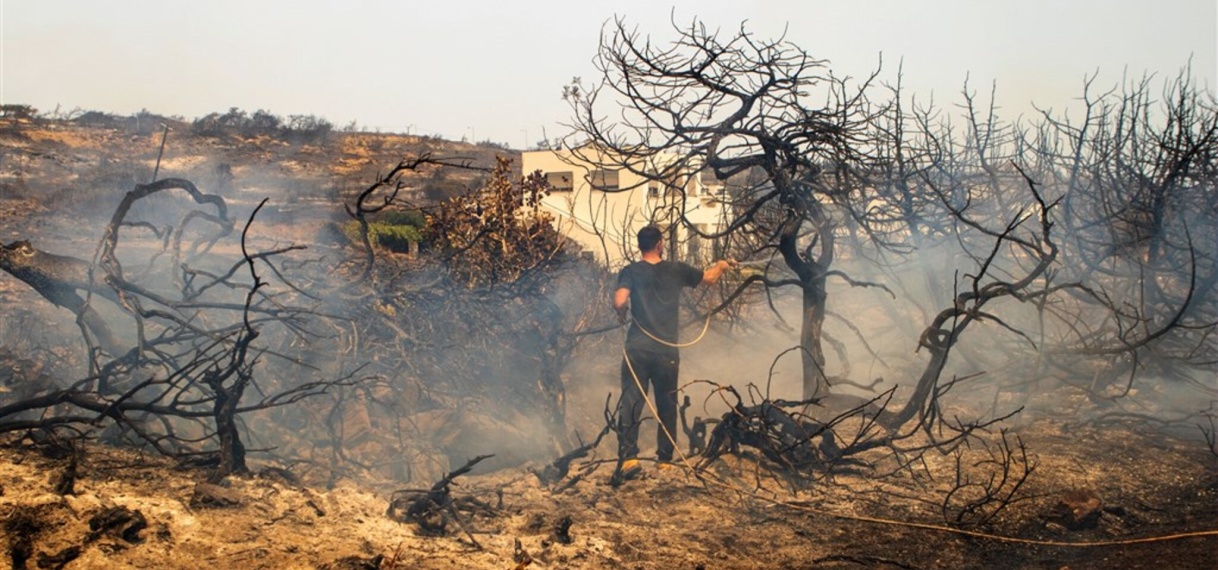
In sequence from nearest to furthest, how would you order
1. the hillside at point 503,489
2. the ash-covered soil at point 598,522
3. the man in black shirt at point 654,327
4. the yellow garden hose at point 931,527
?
the ash-covered soil at point 598,522
the hillside at point 503,489
the yellow garden hose at point 931,527
the man in black shirt at point 654,327

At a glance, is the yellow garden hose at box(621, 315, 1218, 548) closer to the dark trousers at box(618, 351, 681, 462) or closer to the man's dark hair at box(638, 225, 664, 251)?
the dark trousers at box(618, 351, 681, 462)

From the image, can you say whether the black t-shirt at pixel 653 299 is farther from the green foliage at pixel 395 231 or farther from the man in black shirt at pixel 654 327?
the green foliage at pixel 395 231

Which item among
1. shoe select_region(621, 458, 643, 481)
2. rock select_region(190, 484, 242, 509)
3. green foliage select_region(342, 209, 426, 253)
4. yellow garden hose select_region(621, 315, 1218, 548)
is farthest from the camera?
green foliage select_region(342, 209, 426, 253)

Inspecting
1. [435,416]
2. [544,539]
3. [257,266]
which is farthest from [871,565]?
[257,266]

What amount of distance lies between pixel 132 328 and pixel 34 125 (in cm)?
1962

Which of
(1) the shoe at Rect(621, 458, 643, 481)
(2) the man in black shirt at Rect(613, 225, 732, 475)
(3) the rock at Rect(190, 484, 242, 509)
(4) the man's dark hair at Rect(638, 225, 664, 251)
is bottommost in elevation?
(1) the shoe at Rect(621, 458, 643, 481)

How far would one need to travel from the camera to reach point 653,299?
6.72 m

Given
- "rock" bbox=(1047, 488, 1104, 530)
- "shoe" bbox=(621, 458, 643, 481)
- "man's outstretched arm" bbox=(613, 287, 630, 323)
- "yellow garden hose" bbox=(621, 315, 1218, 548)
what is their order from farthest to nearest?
1. "man's outstretched arm" bbox=(613, 287, 630, 323)
2. "shoe" bbox=(621, 458, 643, 481)
3. "rock" bbox=(1047, 488, 1104, 530)
4. "yellow garden hose" bbox=(621, 315, 1218, 548)

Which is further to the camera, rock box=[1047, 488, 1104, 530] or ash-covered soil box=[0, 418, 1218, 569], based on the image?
rock box=[1047, 488, 1104, 530]

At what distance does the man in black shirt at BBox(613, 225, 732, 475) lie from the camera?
6645 mm

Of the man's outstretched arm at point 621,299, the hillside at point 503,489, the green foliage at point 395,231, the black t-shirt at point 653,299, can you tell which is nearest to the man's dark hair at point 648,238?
the black t-shirt at point 653,299

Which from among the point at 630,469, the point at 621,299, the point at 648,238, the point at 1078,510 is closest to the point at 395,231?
the point at 648,238

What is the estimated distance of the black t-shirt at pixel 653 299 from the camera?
666cm

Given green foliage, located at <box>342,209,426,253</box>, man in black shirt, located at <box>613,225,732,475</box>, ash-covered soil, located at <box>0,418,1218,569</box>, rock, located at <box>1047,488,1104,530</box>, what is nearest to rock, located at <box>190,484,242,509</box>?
ash-covered soil, located at <box>0,418,1218,569</box>
